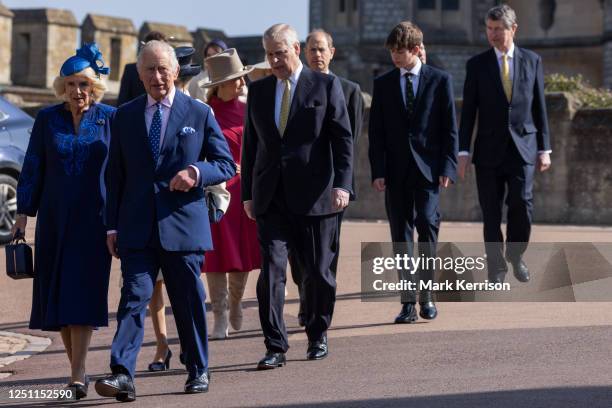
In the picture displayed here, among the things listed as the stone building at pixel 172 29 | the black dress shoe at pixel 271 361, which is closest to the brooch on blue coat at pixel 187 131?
the black dress shoe at pixel 271 361

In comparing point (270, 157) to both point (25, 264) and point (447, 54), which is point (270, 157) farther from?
point (447, 54)

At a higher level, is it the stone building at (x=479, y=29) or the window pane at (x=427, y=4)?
the window pane at (x=427, y=4)

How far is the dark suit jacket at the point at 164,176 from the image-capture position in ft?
26.7

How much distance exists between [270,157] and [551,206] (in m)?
13.5

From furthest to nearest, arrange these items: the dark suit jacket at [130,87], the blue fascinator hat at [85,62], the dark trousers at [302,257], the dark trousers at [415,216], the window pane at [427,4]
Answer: the window pane at [427,4]
the dark suit jacket at [130,87]
the dark trousers at [415,216]
the dark trousers at [302,257]
the blue fascinator hat at [85,62]

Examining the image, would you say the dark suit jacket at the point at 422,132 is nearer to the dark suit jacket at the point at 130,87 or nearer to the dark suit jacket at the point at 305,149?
the dark suit jacket at the point at 305,149

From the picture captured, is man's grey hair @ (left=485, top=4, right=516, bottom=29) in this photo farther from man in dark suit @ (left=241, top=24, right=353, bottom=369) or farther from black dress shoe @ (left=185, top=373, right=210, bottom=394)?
black dress shoe @ (left=185, top=373, right=210, bottom=394)

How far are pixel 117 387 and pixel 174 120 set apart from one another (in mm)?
1379

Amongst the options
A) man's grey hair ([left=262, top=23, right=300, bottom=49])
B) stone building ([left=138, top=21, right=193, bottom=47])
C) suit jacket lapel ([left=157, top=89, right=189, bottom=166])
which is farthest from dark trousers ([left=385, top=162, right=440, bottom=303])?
stone building ([left=138, top=21, right=193, bottom=47])

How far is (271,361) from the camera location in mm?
8922

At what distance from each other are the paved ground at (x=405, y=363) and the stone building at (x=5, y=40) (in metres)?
27.3

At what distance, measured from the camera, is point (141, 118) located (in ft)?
27.1

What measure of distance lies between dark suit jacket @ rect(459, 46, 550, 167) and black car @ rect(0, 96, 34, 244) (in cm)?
664

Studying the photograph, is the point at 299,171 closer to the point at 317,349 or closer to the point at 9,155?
the point at 317,349
